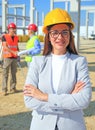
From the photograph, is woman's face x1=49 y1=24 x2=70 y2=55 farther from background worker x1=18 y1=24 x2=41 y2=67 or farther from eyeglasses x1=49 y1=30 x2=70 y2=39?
background worker x1=18 y1=24 x2=41 y2=67

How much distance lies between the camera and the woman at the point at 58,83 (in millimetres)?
2238

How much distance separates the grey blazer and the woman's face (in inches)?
3.2

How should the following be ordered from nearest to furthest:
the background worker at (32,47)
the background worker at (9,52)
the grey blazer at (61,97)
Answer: the grey blazer at (61,97) < the background worker at (32,47) < the background worker at (9,52)

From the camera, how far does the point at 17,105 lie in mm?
6922

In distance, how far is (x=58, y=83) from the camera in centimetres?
228

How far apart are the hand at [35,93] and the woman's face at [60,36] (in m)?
0.31

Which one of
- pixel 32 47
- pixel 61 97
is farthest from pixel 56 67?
pixel 32 47

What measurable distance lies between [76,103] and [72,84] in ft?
0.43

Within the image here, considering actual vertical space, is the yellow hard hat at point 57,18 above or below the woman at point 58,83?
above

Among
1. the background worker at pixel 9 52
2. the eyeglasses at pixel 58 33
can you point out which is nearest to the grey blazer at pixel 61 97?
the eyeglasses at pixel 58 33

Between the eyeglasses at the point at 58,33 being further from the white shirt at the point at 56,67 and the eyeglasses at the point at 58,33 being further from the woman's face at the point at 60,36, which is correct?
the white shirt at the point at 56,67

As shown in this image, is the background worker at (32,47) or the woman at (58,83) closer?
the woman at (58,83)

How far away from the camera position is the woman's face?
7.63ft

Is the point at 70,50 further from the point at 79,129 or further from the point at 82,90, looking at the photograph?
the point at 79,129
